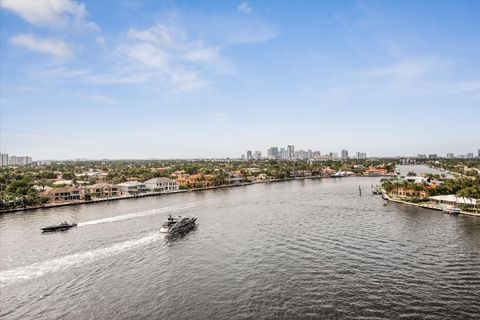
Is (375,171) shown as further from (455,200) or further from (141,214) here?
(141,214)

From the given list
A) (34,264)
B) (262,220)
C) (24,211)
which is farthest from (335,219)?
(24,211)

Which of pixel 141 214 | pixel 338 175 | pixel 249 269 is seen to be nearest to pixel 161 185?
pixel 141 214

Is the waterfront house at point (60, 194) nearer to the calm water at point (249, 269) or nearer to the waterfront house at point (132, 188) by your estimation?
the waterfront house at point (132, 188)

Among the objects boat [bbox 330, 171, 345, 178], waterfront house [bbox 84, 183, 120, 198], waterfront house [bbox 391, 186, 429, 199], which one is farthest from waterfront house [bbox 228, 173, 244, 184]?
waterfront house [bbox 391, 186, 429, 199]

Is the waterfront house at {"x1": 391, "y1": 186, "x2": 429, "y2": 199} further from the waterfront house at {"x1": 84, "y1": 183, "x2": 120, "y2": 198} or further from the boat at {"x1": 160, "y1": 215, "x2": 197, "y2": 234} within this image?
the waterfront house at {"x1": 84, "y1": 183, "x2": 120, "y2": 198}

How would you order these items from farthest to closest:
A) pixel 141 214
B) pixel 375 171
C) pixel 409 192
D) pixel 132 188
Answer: pixel 375 171 < pixel 132 188 < pixel 409 192 < pixel 141 214

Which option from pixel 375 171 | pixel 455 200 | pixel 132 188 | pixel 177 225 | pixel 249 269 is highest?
pixel 132 188
